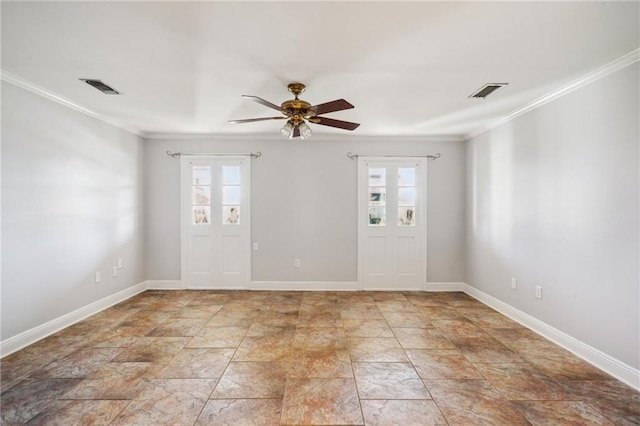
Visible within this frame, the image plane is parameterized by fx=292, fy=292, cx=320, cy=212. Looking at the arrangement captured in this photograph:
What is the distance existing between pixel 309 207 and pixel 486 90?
296 cm

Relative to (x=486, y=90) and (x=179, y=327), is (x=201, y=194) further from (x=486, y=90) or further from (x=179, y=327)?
(x=486, y=90)

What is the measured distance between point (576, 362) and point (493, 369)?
32.3 inches

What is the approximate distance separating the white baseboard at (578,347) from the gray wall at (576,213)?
0.19 ft

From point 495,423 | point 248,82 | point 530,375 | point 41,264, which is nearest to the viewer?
point 495,423

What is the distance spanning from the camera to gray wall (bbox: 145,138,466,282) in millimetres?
4934

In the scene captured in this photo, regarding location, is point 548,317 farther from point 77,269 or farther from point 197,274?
point 77,269

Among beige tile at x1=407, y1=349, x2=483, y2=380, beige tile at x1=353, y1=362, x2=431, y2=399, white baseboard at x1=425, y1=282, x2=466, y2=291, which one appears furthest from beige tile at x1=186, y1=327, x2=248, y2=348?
white baseboard at x1=425, y1=282, x2=466, y2=291

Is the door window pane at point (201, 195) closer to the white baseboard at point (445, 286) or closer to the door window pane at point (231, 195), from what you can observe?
the door window pane at point (231, 195)

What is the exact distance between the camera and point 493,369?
97.7 inches

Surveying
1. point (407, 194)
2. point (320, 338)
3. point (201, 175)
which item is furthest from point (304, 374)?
point (201, 175)

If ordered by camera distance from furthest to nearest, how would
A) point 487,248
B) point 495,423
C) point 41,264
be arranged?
point 487,248, point 41,264, point 495,423

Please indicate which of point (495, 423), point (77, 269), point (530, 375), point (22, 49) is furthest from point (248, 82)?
point (530, 375)

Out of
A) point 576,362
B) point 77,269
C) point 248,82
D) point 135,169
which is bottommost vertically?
point 576,362

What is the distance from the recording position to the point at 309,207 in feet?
16.3
